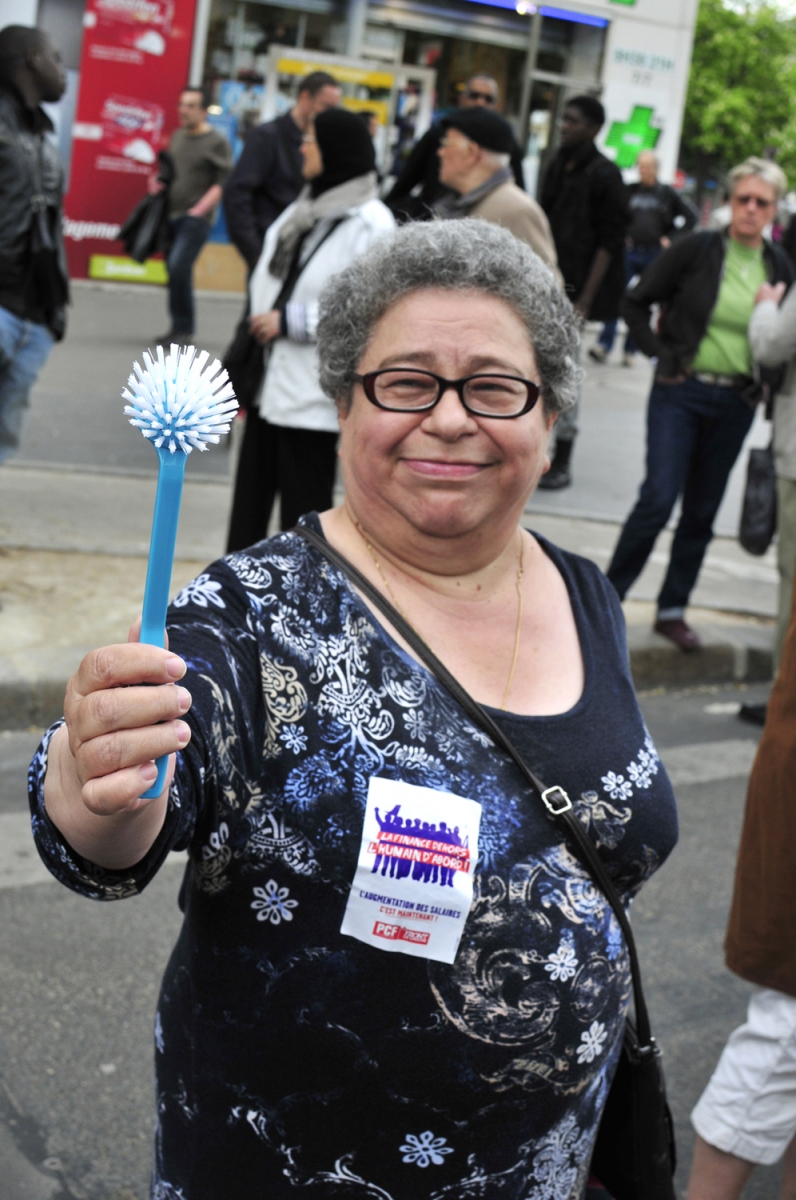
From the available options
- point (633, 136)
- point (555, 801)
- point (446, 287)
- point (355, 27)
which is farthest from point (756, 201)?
point (633, 136)

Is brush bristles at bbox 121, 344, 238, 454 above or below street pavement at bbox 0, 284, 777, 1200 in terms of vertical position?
above

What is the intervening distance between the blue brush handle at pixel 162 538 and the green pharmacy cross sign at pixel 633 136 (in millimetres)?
18650

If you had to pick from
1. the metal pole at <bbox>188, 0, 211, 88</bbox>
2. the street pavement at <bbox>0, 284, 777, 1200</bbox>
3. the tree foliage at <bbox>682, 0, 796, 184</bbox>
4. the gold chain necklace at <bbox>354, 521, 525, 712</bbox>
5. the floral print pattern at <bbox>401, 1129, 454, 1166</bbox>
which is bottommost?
the street pavement at <bbox>0, 284, 777, 1200</bbox>

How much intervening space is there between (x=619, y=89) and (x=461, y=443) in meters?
17.9

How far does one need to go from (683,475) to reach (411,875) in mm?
4529

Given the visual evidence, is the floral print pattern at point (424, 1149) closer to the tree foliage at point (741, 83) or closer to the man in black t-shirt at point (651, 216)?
the man in black t-shirt at point (651, 216)

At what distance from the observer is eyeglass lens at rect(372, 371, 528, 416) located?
1.85m

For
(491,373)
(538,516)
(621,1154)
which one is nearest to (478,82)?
(538,516)

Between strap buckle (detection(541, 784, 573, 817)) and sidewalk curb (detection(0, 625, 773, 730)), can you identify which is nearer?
strap buckle (detection(541, 784, 573, 817))

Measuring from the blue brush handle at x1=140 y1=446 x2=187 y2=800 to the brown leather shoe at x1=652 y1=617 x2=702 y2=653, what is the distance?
202 inches

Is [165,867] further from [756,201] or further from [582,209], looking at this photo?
[582,209]

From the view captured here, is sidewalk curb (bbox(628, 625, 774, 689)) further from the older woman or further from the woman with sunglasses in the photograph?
the older woman

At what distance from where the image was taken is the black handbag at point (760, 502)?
17.6 ft

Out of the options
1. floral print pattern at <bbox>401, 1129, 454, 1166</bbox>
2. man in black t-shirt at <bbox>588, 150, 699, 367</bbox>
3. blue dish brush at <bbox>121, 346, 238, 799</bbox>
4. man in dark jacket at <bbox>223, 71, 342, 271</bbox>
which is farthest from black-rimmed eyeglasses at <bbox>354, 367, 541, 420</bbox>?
man in black t-shirt at <bbox>588, 150, 699, 367</bbox>
